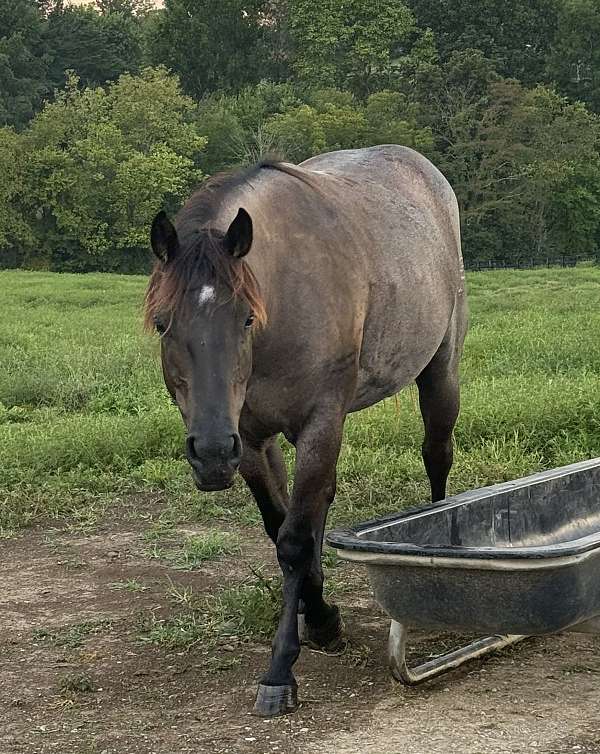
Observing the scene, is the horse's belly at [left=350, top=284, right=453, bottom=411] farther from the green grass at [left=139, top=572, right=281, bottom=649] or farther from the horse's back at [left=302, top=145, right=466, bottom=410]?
the green grass at [left=139, top=572, right=281, bottom=649]

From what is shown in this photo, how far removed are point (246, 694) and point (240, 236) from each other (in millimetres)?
1473

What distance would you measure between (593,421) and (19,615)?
3.76 metres

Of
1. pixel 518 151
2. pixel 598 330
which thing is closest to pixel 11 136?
pixel 518 151

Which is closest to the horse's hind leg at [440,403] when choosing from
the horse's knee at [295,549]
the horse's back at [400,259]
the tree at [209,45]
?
the horse's back at [400,259]

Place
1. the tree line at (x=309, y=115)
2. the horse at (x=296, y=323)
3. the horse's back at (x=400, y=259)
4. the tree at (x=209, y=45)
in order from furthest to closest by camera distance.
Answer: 1. the tree at (x=209, y=45)
2. the tree line at (x=309, y=115)
3. the horse's back at (x=400, y=259)
4. the horse at (x=296, y=323)

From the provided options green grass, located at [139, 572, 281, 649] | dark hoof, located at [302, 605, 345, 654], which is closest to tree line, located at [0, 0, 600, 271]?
green grass, located at [139, 572, 281, 649]

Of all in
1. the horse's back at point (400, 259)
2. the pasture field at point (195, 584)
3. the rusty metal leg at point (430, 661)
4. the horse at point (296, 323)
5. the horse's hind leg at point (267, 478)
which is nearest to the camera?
the horse at point (296, 323)

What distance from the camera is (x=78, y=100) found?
3697cm

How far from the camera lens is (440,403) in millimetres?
4941

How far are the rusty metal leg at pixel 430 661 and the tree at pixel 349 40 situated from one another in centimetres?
4524

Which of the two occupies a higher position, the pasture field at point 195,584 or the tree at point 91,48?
the tree at point 91,48

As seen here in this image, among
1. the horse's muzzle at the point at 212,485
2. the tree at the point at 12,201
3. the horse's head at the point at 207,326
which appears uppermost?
the horse's head at the point at 207,326

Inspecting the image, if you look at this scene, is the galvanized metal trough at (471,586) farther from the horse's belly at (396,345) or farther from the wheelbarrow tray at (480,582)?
the horse's belly at (396,345)

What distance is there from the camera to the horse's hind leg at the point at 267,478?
12.8 feet
